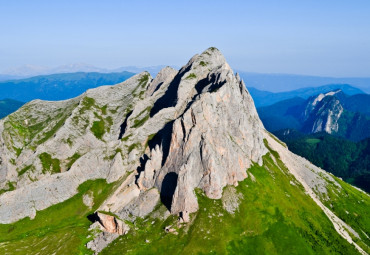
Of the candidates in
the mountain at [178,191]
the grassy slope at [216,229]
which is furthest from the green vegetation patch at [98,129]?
the grassy slope at [216,229]

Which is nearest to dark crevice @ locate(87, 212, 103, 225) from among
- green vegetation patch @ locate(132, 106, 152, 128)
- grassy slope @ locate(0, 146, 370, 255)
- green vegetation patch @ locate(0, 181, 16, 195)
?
grassy slope @ locate(0, 146, 370, 255)

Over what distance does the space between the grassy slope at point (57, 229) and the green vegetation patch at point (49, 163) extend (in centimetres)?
2095

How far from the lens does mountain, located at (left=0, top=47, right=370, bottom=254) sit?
9325 centimetres

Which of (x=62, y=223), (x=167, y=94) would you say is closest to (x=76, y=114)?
(x=167, y=94)

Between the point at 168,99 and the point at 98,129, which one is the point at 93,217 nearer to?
the point at 98,129

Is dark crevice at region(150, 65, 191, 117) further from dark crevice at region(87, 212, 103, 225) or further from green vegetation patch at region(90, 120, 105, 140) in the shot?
dark crevice at region(87, 212, 103, 225)

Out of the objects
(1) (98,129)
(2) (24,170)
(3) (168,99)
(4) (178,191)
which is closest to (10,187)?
(2) (24,170)

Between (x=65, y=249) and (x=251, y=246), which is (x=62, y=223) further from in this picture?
(x=251, y=246)

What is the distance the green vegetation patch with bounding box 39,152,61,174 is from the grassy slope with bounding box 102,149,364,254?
57743 millimetres

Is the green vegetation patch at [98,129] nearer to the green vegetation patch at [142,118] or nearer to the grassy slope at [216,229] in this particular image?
the green vegetation patch at [142,118]

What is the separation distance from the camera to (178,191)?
97.7 m

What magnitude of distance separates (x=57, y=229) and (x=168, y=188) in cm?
4429

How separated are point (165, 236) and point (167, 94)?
3780 inches

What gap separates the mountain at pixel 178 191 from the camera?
9325 centimetres
